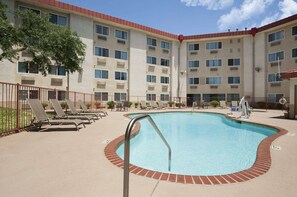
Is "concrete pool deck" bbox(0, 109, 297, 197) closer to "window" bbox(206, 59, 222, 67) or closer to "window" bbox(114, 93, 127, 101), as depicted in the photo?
"window" bbox(114, 93, 127, 101)

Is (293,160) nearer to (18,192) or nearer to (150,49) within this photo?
(18,192)

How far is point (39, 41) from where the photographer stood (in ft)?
47.8

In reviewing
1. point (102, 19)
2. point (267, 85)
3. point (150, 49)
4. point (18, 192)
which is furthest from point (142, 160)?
point (267, 85)

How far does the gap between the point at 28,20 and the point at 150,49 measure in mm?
18438

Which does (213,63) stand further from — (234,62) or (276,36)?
(276,36)

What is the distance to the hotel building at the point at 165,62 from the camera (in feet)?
74.9

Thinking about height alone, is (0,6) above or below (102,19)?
below

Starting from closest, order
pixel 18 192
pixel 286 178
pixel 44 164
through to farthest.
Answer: pixel 18 192
pixel 286 178
pixel 44 164

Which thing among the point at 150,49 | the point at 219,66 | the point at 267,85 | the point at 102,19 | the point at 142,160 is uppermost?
the point at 102,19

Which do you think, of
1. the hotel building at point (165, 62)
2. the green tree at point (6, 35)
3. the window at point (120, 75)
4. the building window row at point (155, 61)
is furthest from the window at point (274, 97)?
the green tree at point (6, 35)

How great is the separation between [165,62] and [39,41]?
2074cm

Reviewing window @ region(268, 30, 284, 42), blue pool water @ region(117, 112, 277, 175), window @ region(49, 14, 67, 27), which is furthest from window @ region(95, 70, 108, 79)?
window @ region(268, 30, 284, 42)

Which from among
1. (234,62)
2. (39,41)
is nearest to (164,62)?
(234,62)

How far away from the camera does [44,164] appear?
3.95 m
